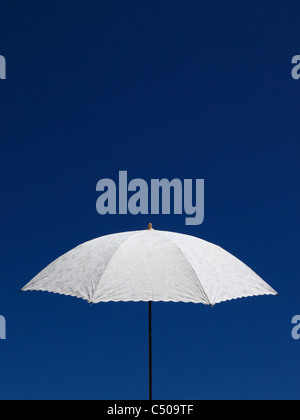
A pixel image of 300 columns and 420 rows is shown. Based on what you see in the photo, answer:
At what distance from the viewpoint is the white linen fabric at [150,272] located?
3.96 metres

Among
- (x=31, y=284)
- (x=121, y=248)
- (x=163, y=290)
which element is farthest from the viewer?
(x=31, y=284)

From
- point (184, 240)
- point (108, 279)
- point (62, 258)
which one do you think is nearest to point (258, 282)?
point (184, 240)

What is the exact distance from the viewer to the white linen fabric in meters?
3.96

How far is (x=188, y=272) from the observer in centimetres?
412

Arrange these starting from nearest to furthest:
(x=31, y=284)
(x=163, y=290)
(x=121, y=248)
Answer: (x=163, y=290) → (x=121, y=248) → (x=31, y=284)

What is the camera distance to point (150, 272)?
4.08m

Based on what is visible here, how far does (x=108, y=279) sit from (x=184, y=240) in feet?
2.79
